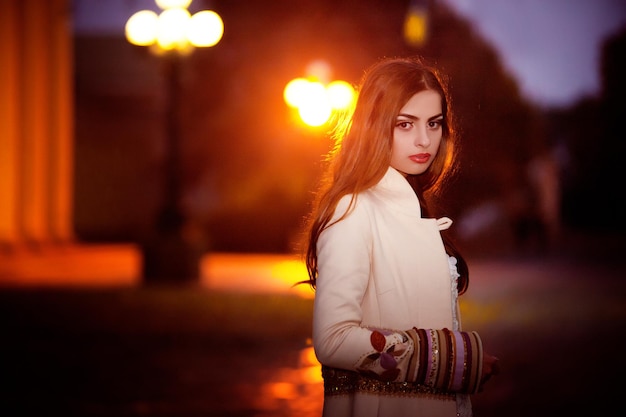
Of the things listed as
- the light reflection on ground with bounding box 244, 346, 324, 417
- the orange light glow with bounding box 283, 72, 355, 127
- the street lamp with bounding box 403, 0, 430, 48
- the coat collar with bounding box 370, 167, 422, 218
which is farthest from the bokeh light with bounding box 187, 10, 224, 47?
the coat collar with bounding box 370, 167, 422, 218

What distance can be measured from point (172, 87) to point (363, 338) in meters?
14.8

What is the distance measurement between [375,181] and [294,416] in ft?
15.1

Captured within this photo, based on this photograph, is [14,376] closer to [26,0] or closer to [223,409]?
[223,409]

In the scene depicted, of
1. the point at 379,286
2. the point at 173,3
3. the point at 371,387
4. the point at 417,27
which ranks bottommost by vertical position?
the point at 371,387

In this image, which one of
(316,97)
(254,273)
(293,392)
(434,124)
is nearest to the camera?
(434,124)

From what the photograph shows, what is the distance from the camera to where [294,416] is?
6898 mm

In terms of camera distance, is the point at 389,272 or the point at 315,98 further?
the point at 315,98

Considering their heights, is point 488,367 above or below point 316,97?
below

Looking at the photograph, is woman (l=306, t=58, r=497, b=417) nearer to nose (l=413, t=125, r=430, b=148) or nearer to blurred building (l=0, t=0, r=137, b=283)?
nose (l=413, t=125, r=430, b=148)

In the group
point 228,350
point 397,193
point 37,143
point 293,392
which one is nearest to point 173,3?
point 228,350

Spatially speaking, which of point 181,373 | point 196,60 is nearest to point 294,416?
point 181,373

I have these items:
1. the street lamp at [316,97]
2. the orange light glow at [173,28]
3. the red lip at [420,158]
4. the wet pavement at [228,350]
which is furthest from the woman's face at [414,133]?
the street lamp at [316,97]

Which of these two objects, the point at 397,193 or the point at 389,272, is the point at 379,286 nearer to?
the point at 389,272

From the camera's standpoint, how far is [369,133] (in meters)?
2.59
